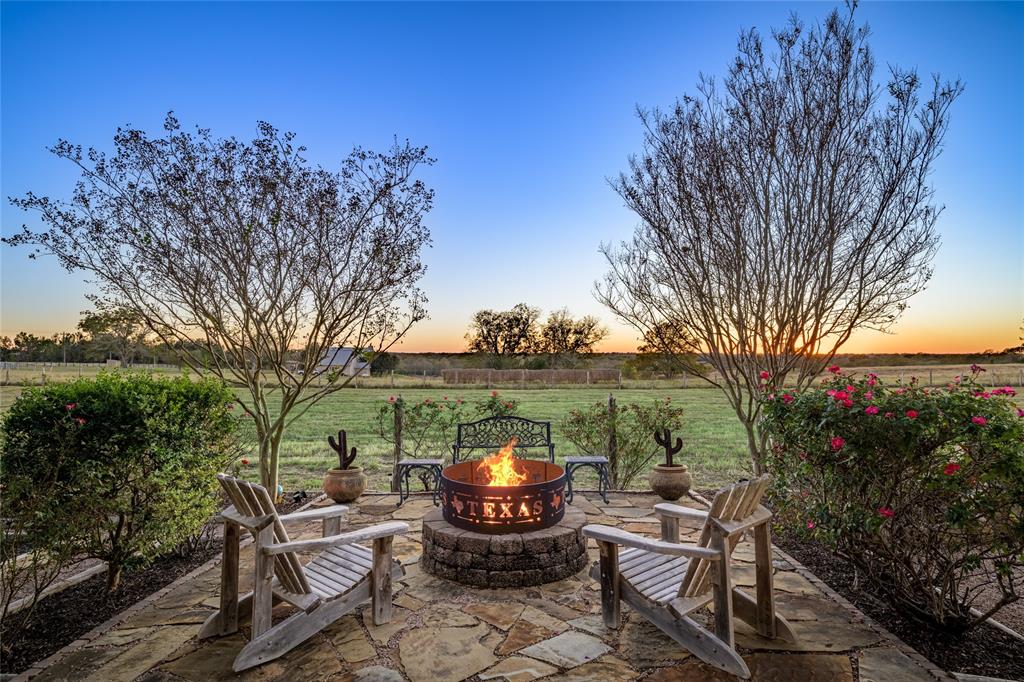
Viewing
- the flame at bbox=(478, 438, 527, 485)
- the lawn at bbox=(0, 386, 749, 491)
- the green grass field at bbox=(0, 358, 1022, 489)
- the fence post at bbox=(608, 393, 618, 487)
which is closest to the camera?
the flame at bbox=(478, 438, 527, 485)

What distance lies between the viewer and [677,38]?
6.05 metres

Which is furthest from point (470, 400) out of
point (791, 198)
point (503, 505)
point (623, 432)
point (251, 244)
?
point (503, 505)

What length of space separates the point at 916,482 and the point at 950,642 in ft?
3.00

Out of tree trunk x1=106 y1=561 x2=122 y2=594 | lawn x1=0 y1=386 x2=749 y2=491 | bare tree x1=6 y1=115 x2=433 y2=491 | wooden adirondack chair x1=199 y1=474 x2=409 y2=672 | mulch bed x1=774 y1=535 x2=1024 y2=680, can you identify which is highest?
bare tree x1=6 y1=115 x2=433 y2=491

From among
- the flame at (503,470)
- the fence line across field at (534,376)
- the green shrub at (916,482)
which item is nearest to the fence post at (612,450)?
the flame at (503,470)

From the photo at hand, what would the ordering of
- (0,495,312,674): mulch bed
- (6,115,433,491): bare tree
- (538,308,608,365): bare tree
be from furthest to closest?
(538,308,608,365): bare tree
(6,115,433,491): bare tree
(0,495,312,674): mulch bed

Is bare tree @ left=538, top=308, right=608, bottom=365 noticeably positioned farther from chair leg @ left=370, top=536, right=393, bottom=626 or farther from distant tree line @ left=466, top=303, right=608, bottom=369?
chair leg @ left=370, top=536, right=393, bottom=626

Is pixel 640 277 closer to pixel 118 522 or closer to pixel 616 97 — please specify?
pixel 616 97

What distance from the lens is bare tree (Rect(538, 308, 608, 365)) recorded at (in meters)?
35.8

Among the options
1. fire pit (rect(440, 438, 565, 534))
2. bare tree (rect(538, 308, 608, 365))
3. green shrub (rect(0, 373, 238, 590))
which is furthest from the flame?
bare tree (rect(538, 308, 608, 365))

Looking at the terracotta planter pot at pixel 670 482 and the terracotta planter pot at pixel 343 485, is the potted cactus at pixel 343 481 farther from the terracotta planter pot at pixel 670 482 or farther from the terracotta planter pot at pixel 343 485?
the terracotta planter pot at pixel 670 482

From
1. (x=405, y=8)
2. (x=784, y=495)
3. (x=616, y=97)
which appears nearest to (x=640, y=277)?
(x=616, y=97)

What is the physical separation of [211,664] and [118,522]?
5.01 ft

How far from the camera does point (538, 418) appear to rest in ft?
47.5
